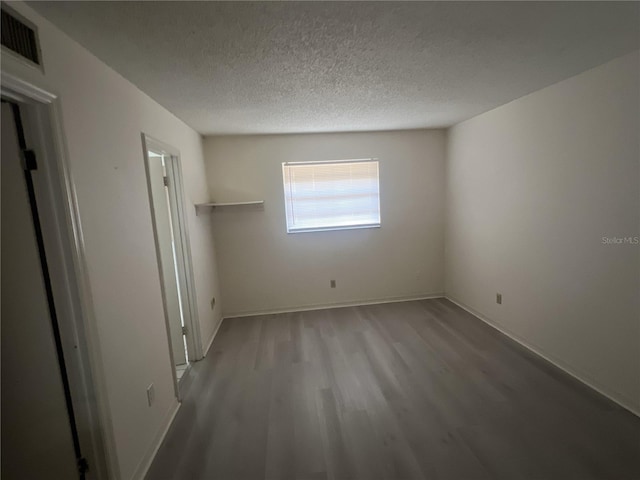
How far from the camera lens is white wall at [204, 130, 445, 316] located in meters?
3.79

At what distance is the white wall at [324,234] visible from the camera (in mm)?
3795

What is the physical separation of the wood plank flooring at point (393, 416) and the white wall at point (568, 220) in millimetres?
302

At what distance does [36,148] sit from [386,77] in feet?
6.41

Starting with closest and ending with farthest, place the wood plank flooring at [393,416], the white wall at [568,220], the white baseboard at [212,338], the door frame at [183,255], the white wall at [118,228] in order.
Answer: the white wall at [118,228]
the wood plank flooring at [393,416]
the white wall at [568,220]
the door frame at [183,255]
the white baseboard at [212,338]

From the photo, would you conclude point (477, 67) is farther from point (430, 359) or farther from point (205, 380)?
point (205, 380)

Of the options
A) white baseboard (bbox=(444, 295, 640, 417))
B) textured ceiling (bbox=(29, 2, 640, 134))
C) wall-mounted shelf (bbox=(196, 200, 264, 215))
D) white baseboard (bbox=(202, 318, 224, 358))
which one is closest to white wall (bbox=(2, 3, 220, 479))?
textured ceiling (bbox=(29, 2, 640, 134))

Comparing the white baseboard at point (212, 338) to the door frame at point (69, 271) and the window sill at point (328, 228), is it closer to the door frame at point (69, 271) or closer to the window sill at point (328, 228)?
the window sill at point (328, 228)

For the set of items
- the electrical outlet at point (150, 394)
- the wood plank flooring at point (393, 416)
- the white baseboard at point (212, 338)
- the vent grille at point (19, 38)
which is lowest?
the wood plank flooring at point (393, 416)

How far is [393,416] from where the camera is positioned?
6.68 feet

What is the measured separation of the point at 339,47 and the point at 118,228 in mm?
1563

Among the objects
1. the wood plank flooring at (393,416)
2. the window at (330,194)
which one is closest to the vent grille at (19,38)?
the wood plank flooring at (393,416)

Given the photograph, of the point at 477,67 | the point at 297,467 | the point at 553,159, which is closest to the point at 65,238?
the point at 297,467

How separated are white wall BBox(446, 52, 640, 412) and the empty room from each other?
0.06 feet

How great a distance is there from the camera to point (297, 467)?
5.52 ft
